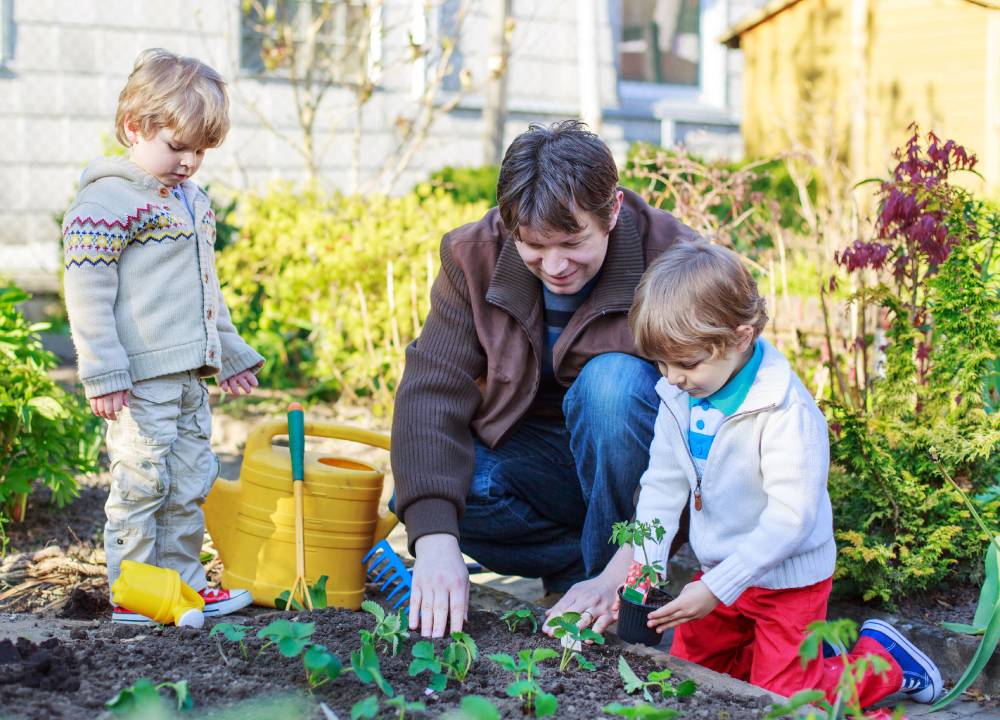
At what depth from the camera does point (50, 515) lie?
10.2ft

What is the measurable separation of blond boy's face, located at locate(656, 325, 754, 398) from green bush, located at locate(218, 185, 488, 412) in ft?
7.70

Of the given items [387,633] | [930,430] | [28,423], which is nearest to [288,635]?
[387,633]

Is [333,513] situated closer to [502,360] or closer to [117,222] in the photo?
[502,360]

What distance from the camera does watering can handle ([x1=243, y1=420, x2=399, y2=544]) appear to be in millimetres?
2484

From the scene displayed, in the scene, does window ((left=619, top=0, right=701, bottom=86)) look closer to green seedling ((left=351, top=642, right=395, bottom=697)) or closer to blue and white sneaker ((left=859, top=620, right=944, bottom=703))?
blue and white sneaker ((left=859, top=620, right=944, bottom=703))

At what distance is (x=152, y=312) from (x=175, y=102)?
48 centimetres

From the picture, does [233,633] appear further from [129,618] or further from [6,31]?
[6,31]

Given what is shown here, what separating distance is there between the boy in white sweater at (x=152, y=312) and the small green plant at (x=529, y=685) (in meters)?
0.80

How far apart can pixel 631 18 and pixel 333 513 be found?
831 centimetres

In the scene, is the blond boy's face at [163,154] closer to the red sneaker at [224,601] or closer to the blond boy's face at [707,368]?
the red sneaker at [224,601]

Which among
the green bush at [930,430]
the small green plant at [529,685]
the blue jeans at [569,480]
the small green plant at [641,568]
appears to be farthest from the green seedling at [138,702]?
the green bush at [930,430]

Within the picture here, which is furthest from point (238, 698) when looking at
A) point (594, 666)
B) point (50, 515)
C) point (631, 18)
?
point (631, 18)

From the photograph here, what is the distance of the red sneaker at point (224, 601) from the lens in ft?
7.59

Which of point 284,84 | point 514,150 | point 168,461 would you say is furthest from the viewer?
point 284,84
